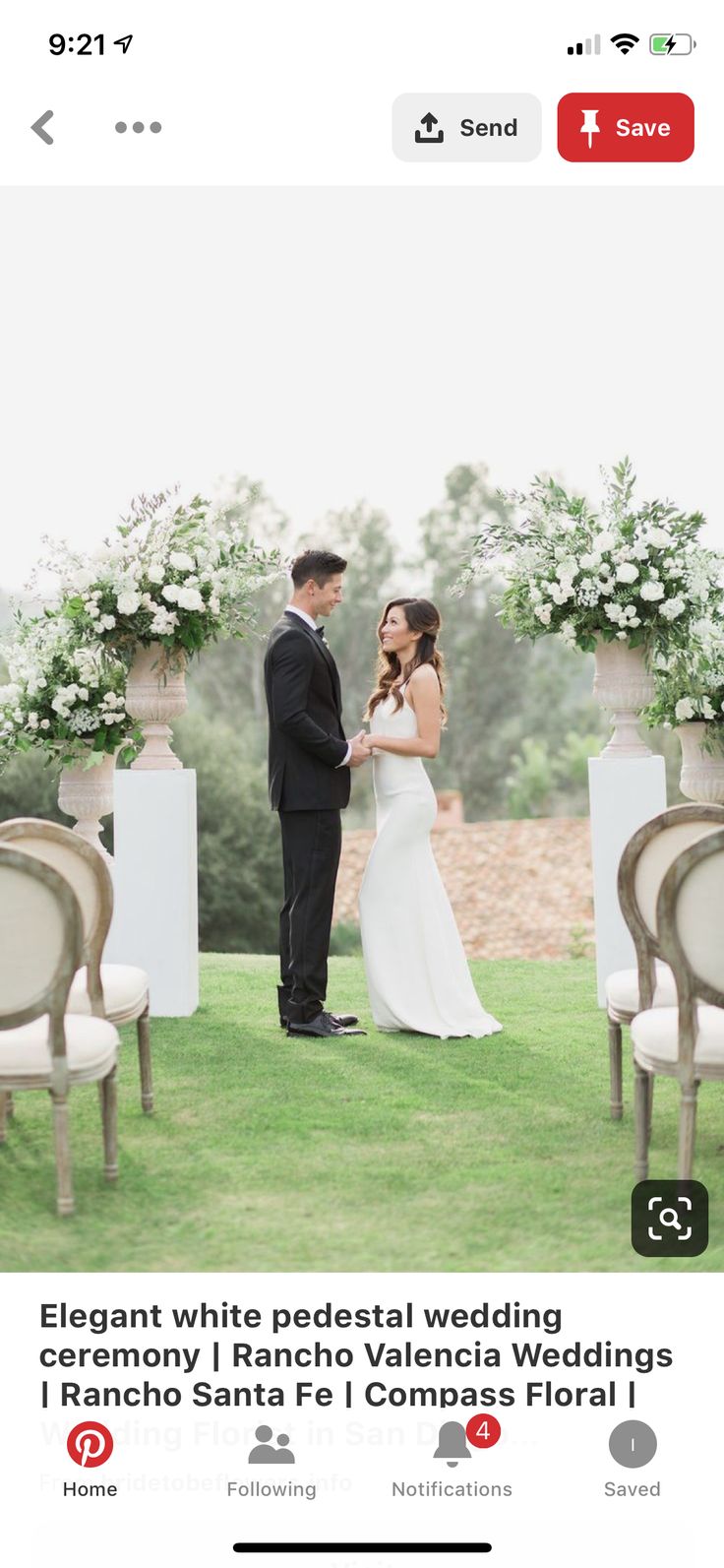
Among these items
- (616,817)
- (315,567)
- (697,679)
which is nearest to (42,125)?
(315,567)

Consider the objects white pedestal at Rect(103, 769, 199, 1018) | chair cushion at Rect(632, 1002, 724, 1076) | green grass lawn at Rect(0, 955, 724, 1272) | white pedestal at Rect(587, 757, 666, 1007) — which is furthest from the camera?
white pedestal at Rect(103, 769, 199, 1018)

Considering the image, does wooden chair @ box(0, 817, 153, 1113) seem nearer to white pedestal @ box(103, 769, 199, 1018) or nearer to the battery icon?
white pedestal @ box(103, 769, 199, 1018)

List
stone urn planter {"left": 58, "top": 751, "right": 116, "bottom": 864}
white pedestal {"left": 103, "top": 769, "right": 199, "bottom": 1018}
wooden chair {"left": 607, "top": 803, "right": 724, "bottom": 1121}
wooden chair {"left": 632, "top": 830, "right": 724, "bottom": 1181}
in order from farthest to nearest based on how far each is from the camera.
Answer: stone urn planter {"left": 58, "top": 751, "right": 116, "bottom": 864} < white pedestal {"left": 103, "top": 769, "right": 199, "bottom": 1018} < wooden chair {"left": 607, "top": 803, "right": 724, "bottom": 1121} < wooden chair {"left": 632, "top": 830, "right": 724, "bottom": 1181}

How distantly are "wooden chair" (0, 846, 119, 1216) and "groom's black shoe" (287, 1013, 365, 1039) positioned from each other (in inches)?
101

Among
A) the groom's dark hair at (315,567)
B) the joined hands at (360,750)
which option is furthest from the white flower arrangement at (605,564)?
the joined hands at (360,750)

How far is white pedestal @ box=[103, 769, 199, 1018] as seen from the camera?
736 cm

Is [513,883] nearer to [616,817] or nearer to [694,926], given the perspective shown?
[616,817]

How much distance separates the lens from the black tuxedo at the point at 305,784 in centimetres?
679

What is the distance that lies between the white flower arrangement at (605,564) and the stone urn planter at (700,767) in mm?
515

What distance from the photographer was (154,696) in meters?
7.46

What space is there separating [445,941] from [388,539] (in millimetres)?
24726
